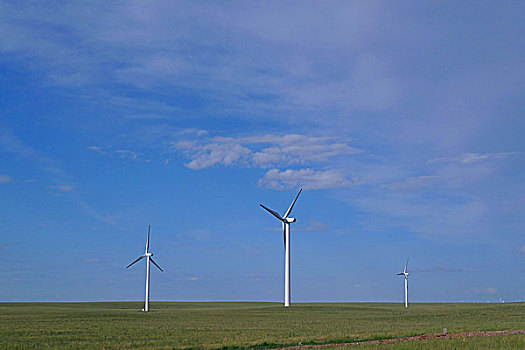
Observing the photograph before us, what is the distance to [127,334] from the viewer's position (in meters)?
48.3

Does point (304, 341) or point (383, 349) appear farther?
point (304, 341)

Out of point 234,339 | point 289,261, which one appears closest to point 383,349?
point 234,339

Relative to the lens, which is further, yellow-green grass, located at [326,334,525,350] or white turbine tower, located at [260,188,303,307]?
white turbine tower, located at [260,188,303,307]

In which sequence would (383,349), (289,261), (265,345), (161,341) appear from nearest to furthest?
(383,349), (265,345), (161,341), (289,261)

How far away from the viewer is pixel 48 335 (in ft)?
→ 157

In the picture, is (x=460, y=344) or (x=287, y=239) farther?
(x=287, y=239)

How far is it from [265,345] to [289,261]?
56.9 metres

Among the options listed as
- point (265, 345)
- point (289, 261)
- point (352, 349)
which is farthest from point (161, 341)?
point (289, 261)

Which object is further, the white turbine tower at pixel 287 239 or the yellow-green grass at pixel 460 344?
the white turbine tower at pixel 287 239

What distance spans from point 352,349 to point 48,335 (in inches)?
1036

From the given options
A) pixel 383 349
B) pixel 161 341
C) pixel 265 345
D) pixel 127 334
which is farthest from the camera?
pixel 127 334

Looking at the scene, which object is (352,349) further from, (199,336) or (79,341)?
(79,341)

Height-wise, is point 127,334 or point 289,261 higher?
point 289,261

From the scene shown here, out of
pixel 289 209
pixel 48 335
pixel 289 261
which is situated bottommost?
pixel 48 335
